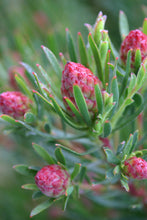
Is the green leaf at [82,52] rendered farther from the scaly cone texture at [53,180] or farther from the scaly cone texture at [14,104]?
the scaly cone texture at [53,180]

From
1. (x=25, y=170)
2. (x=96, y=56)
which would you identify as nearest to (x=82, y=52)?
(x=96, y=56)

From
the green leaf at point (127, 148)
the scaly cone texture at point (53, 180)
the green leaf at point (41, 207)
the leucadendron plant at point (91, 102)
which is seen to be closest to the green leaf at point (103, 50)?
the leucadendron plant at point (91, 102)

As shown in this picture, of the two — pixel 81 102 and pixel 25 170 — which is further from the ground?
pixel 81 102

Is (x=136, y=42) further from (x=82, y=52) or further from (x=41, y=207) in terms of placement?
(x=41, y=207)

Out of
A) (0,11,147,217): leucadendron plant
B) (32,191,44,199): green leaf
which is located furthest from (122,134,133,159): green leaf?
A: (32,191,44,199): green leaf

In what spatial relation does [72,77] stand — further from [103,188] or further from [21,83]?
[103,188]
